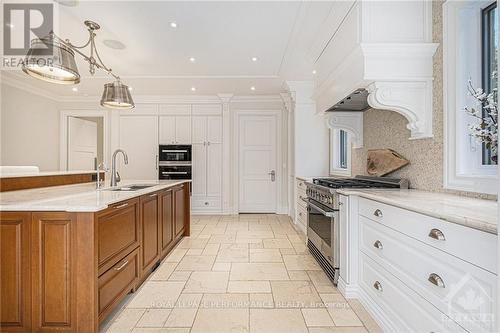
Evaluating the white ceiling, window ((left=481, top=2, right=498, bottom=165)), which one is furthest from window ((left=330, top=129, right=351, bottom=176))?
window ((left=481, top=2, right=498, bottom=165))

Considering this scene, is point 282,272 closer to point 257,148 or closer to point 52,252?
point 52,252

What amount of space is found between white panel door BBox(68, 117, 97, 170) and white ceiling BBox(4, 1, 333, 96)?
1602 millimetres

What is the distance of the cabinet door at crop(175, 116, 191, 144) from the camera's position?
6.37 metres

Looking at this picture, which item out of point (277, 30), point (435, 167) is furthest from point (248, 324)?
point (277, 30)

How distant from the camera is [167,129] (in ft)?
20.9

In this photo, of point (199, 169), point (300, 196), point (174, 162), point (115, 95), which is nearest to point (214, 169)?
point (199, 169)

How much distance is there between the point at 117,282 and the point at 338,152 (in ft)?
13.0

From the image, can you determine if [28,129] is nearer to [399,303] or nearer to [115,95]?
[115,95]

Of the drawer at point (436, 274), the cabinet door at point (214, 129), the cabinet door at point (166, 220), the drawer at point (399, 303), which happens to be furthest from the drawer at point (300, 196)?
the drawer at point (436, 274)

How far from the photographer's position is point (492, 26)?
1.89 m

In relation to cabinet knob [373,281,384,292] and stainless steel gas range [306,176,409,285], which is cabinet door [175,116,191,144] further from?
cabinet knob [373,281,384,292]

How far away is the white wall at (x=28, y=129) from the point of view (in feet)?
→ 17.2

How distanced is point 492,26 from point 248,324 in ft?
8.75

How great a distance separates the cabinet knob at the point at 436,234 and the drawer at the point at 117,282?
1987mm
